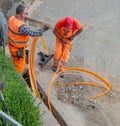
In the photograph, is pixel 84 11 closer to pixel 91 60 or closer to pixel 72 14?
pixel 72 14

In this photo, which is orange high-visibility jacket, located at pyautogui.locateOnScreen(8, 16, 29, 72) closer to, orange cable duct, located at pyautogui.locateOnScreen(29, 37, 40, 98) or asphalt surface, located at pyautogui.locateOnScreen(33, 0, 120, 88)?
orange cable duct, located at pyautogui.locateOnScreen(29, 37, 40, 98)

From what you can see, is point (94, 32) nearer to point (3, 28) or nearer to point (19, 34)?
point (19, 34)

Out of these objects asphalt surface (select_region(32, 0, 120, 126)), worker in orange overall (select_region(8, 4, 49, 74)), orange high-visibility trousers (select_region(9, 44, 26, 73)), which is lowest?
asphalt surface (select_region(32, 0, 120, 126))

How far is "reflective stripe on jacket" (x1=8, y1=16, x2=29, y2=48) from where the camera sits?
9.67 metres

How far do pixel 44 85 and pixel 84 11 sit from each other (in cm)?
441

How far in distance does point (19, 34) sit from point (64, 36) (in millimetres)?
1446

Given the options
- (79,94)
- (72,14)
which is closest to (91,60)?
(79,94)

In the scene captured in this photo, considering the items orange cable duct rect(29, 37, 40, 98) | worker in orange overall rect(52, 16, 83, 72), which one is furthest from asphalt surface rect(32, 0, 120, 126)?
worker in orange overall rect(52, 16, 83, 72)

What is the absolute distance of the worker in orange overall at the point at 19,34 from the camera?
9609mm

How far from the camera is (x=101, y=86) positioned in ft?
35.8

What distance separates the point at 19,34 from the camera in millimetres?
9828

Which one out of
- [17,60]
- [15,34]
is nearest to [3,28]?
[15,34]

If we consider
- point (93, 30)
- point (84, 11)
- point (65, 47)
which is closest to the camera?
point (65, 47)

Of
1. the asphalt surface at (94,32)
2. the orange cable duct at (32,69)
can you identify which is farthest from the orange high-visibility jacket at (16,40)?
the asphalt surface at (94,32)
